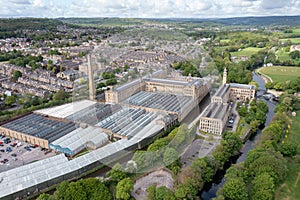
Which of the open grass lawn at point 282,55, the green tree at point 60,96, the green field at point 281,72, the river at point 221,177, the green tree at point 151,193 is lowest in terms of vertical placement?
the river at point 221,177

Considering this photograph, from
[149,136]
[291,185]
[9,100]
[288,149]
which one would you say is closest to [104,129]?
[149,136]

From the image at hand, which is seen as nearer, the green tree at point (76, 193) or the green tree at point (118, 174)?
the green tree at point (76, 193)

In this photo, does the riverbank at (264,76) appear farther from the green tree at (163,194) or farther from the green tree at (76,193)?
the green tree at (76,193)

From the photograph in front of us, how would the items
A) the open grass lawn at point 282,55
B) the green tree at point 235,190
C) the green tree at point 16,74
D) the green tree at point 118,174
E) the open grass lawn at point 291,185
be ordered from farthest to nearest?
the open grass lawn at point 282,55, the green tree at point 16,74, the green tree at point 118,174, the open grass lawn at point 291,185, the green tree at point 235,190

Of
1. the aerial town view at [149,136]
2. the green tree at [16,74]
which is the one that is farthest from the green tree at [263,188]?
the green tree at [16,74]

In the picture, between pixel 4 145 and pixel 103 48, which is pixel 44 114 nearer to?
pixel 4 145

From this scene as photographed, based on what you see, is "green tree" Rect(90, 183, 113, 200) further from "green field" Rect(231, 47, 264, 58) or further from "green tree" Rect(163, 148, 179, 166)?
"green field" Rect(231, 47, 264, 58)

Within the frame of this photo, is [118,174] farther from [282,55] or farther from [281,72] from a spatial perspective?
[282,55]
